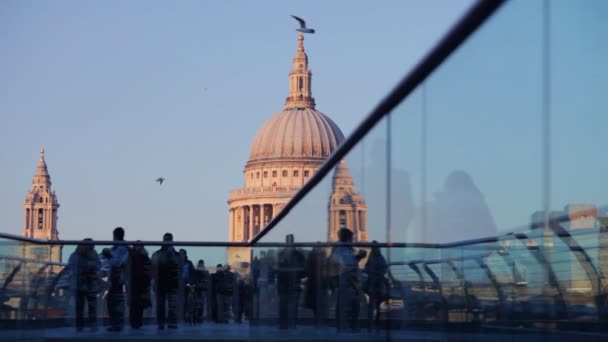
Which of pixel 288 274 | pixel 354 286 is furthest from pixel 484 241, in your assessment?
pixel 288 274

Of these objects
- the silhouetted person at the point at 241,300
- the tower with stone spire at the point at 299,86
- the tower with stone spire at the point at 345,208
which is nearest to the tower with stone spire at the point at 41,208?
the tower with stone spire at the point at 299,86

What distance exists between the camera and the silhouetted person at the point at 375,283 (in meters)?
5.05

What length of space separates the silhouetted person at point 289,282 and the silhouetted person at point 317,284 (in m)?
0.32

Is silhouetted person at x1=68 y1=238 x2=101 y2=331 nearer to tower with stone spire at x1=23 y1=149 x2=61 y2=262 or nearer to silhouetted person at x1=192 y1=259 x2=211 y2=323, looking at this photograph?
silhouetted person at x1=192 y1=259 x2=211 y2=323

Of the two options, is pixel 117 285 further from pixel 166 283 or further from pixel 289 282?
pixel 289 282

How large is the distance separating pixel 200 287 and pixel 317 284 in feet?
27.2

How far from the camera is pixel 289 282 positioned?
8297 millimetres

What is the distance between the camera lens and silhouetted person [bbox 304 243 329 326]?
261 inches

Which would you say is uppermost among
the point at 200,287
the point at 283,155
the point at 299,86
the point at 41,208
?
the point at 299,86

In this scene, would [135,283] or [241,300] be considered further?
[241,300]

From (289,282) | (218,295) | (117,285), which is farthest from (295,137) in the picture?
(289,282)

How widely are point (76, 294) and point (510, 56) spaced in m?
9.00

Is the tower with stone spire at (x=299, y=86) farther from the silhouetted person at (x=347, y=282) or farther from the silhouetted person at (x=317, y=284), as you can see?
the silhouetted person at (x=347, y=282)

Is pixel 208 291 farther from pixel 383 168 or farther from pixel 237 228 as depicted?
pixel 237 228
